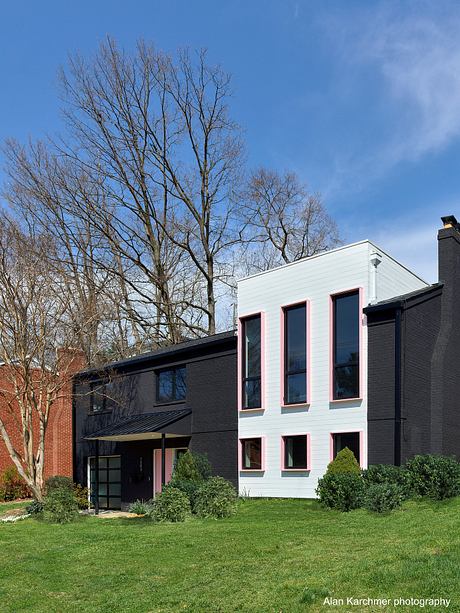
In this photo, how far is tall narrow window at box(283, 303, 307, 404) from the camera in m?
19.6

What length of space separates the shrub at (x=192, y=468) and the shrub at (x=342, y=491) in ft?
15.6

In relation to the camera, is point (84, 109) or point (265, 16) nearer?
point (265, 16)

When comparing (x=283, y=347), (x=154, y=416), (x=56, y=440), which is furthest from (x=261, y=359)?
(x=56, y=440)

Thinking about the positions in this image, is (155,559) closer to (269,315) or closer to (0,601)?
(0,601)

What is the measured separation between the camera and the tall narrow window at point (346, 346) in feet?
60.2

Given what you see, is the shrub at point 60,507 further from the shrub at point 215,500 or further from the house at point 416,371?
the house at point 416,371

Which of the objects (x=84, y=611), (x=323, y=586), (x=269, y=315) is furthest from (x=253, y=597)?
(x=269, y=315)

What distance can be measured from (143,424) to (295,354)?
5.66 metres

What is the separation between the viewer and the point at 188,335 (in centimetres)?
3450

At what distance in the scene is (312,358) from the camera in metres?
19.2

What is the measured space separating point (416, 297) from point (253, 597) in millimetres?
10890

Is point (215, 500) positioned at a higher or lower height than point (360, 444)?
lower

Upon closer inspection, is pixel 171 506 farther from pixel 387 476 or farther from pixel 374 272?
pixel 374 272

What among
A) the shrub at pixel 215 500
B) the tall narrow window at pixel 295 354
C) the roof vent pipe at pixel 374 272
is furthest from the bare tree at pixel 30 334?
the roof vent pipe at pixel 374 272
